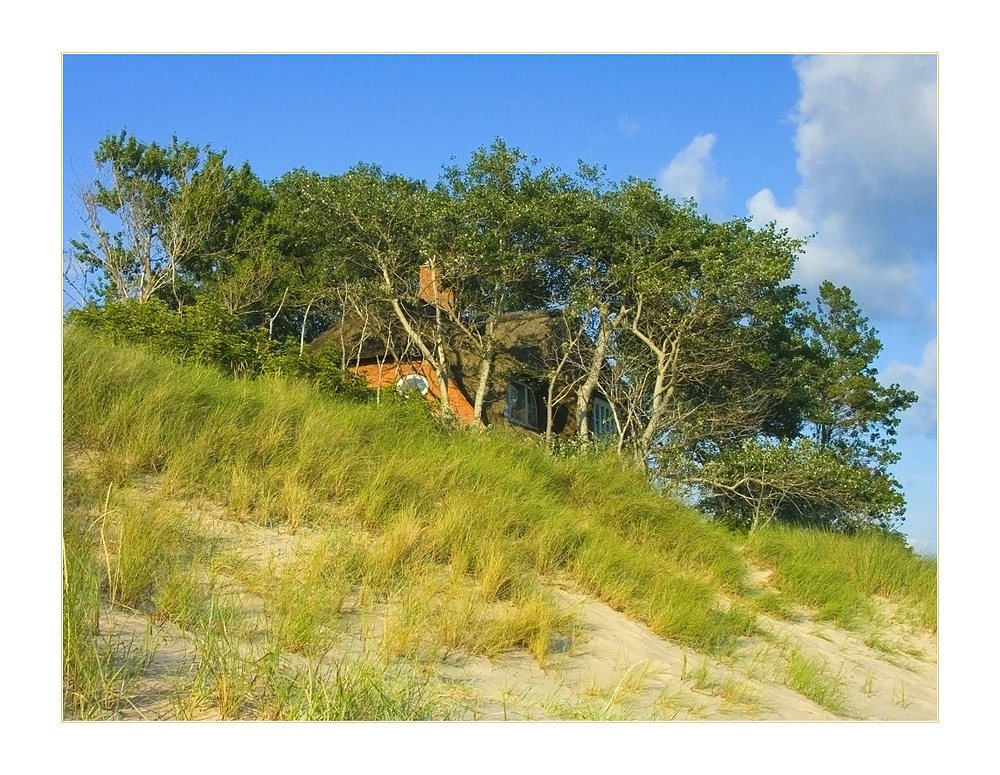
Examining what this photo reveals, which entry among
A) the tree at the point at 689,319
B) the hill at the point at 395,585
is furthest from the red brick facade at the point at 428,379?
the hill at the point at 395,585

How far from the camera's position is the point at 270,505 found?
7.90 meters

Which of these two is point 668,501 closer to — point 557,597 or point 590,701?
point 557,597

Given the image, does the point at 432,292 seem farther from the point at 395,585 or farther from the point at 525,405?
the point at 395,585

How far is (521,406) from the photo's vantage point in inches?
966

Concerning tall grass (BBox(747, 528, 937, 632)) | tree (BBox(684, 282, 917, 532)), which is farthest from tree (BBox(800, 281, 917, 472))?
tall grass (BBox(747, 528, 937, 632))

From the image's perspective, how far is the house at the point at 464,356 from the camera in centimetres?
2152

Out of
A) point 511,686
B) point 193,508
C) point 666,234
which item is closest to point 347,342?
point 666,234

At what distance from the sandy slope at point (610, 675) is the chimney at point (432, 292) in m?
12.2

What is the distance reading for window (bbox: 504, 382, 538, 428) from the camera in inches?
932

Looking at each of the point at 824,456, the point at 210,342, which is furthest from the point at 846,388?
the point at 210,342

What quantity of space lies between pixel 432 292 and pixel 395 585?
48.8ft

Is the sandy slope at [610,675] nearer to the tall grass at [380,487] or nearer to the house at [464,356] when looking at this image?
the tall grass at [380,487]

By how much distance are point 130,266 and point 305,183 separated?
706cm

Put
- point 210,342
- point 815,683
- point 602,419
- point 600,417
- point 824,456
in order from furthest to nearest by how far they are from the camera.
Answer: point 600,417
point 602,419
point 824,456
point 210,342
point 815,683
